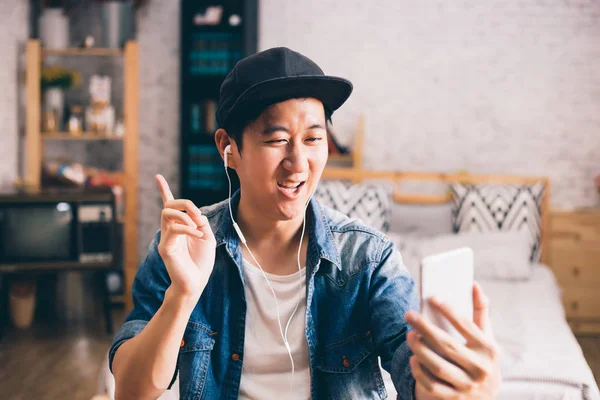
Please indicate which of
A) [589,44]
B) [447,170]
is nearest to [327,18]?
Answer: [447,170]

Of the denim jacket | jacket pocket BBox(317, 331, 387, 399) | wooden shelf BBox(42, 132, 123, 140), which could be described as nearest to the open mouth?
the denim jacket

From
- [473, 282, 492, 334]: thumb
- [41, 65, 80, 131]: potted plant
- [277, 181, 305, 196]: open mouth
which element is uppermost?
[41, 65, 80, 131]: potted plant

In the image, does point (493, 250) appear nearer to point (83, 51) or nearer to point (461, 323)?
point (461, 323)

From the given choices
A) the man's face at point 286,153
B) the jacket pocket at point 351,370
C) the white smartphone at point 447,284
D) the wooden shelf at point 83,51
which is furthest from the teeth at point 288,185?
the wooden shelf at point 83,51

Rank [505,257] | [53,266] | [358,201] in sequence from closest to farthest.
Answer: [505,257]
[358,201]
[53,266]

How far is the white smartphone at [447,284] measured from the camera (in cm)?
84

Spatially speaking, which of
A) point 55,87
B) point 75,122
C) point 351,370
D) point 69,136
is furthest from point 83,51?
point 351,370

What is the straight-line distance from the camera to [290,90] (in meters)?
1.20

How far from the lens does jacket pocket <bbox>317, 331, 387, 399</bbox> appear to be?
1231 millimetres

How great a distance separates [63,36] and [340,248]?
3.84m

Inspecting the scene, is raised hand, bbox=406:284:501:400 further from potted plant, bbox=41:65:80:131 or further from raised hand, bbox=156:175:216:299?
potted plant, bbox=41:65:80:131

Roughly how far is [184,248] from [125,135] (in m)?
3.52

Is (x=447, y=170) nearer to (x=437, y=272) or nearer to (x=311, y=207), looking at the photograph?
(x=311, y=207)

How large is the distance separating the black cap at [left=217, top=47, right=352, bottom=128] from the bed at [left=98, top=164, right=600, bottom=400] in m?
1.03
